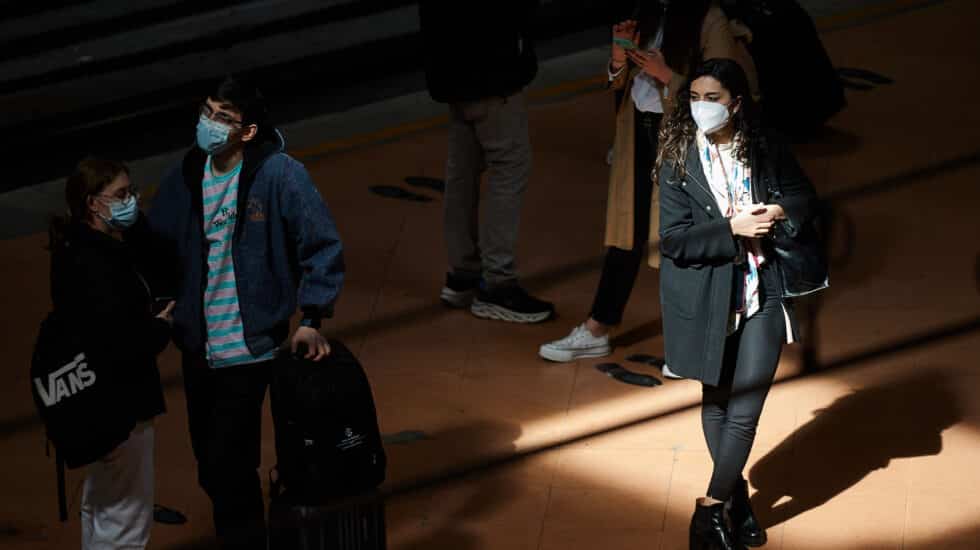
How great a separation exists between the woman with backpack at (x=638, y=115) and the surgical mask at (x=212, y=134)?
60.6 inches

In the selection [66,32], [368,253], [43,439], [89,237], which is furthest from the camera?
[66,32]

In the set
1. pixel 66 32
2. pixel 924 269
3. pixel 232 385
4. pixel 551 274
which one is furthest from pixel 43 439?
pixel 66 32

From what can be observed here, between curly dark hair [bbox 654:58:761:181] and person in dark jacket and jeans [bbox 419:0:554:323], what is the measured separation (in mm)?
1768

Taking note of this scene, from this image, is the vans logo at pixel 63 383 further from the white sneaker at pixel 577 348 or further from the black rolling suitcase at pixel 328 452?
the white sneaker at pixel 577 348

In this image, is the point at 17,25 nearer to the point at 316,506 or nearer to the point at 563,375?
the point at 563,375

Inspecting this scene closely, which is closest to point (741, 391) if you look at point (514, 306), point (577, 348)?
point (577, 348)

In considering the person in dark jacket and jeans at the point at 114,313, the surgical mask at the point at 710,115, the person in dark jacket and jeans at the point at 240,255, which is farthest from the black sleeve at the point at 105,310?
the surgical mask at the point at 710,115

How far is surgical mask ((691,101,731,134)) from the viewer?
5.04 meters

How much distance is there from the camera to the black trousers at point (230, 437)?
517cm

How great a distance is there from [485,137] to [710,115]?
2126 millimetres

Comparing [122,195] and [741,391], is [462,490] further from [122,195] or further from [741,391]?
[122,195]

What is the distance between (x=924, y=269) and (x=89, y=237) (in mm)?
4099

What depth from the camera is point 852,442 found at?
6.19m

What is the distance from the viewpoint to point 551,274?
307 inches
